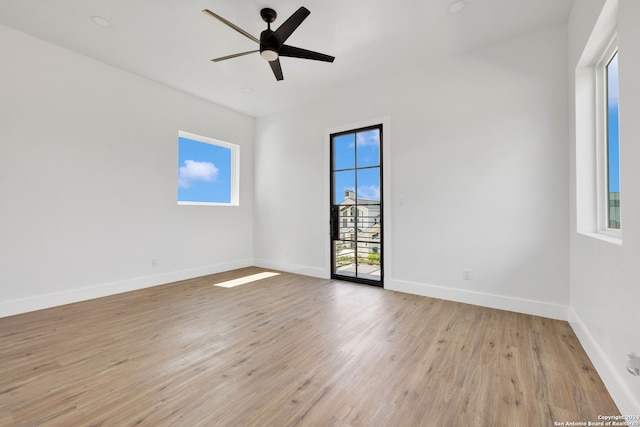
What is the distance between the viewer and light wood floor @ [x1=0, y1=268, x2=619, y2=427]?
143 cm

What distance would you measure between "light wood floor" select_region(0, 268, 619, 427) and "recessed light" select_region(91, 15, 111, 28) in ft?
9.82

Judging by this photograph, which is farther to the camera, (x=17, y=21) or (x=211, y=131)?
(x=211, y=131)

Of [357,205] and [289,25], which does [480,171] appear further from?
[289,25]

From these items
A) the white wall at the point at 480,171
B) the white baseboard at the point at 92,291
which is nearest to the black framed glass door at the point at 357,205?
the white wall at the point at 480,171

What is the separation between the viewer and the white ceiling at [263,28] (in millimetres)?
2506

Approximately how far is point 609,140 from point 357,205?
2.69 metres

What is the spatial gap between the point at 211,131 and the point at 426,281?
4.21 meters

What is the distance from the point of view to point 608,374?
1.61 m

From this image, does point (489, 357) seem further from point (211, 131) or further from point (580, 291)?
point (211, 131)

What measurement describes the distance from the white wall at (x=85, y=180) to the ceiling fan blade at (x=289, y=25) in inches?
104

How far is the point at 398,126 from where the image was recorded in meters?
3.71

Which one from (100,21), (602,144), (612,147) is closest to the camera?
(612,147)

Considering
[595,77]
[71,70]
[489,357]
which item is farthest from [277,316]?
[71,70]

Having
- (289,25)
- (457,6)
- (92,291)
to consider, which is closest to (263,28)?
(289,25)
